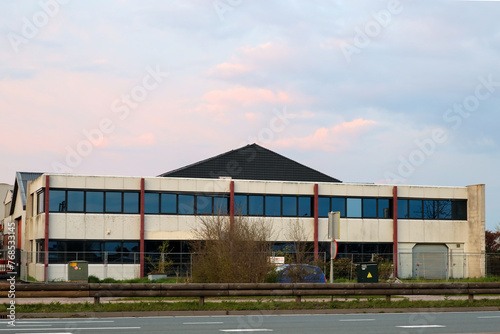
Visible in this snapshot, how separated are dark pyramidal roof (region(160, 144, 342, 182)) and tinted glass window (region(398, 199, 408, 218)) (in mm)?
12522

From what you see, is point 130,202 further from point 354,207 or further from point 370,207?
point 370,207

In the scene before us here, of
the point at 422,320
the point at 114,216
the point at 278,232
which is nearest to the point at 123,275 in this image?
the point at 114,216

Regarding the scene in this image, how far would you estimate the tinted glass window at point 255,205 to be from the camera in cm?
4191

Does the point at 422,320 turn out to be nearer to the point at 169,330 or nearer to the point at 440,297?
the point at 169,330

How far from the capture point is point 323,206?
4306cm

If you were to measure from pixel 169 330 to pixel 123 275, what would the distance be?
78.6ft

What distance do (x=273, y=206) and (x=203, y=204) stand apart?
4.23 meters

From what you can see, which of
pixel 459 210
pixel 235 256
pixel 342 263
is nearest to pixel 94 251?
pixel 342 263

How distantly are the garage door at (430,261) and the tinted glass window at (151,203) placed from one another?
52.1 feet

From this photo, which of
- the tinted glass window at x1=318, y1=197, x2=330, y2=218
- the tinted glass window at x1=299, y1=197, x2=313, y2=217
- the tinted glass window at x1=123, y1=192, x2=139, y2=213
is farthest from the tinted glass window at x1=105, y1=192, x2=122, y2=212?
the tinted glass window at x1=318, y1=197, x2=330, y2=218

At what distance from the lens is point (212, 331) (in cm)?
1493

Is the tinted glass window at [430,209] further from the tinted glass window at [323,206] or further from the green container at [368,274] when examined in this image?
the green container at [368,274]

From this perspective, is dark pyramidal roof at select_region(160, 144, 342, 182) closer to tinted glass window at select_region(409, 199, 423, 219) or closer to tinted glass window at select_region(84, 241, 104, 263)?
tinted glass window at select_region(409, 199, 423, 219)

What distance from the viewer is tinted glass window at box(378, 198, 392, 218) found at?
44.0 metres
